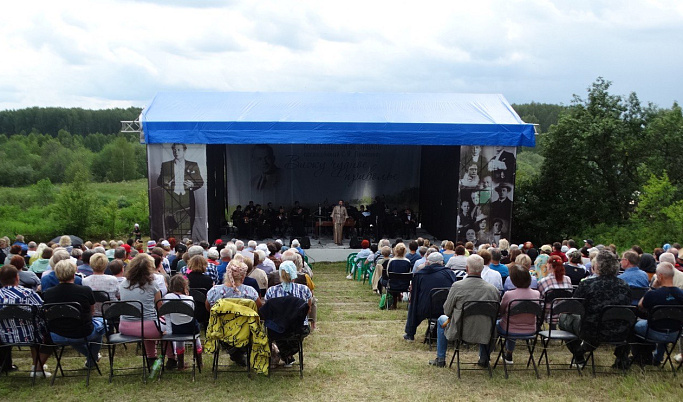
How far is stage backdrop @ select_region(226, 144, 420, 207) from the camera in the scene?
17766 millimetres

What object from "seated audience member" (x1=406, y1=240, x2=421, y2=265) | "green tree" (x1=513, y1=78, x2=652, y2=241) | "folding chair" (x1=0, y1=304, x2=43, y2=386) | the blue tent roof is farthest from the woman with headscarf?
"green tree" (x1=513, y1=78, x2=652, y2=241)

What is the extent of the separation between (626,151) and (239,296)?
50.7 feet

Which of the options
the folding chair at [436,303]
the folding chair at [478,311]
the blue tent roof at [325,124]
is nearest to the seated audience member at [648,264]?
the folding chair at [436,303]

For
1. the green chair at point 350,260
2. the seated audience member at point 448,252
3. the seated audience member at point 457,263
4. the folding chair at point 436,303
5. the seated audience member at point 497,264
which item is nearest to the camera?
the folding chair at point 436,303

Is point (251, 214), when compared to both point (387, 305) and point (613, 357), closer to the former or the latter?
point (387, 305)

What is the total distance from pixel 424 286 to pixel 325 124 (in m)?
8.12

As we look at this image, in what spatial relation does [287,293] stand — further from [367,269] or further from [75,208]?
[75,208]

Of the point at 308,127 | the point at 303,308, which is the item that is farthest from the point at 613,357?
the point at 308,127

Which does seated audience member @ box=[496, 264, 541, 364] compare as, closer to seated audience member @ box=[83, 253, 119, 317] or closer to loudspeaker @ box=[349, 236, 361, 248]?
seated audience member @ box=[83, 253, 119, 317]

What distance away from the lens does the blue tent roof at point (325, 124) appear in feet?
43.8

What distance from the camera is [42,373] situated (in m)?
5.06

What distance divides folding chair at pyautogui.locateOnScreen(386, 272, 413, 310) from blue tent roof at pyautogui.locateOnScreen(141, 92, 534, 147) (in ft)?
20.3

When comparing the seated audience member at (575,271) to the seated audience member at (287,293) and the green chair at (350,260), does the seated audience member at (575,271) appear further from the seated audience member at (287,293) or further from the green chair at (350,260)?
the green chair at (350,260)

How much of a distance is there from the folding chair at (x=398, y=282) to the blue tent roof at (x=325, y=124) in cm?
618
